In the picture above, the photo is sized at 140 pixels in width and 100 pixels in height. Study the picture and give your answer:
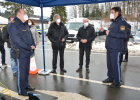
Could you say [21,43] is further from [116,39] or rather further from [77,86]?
[116,39]

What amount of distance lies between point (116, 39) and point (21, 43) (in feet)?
8.15

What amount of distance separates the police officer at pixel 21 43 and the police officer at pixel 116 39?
2.16 meters

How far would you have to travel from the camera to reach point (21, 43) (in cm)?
423

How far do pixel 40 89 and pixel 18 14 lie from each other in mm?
2159

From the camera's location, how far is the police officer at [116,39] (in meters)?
4.75

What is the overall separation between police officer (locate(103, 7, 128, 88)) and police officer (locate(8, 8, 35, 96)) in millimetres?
2165

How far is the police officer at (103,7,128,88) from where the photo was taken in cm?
475

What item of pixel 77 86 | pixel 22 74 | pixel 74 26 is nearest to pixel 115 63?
pixel 77 86

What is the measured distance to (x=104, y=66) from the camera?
25.2 feet

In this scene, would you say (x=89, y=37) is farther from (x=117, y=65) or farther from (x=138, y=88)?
(x=138, y=88)

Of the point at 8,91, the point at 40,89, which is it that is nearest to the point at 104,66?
the point at 40,89

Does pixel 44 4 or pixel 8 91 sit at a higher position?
pixel 44 4

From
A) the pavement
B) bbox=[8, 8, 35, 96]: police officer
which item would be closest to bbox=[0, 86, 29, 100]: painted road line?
the pavement

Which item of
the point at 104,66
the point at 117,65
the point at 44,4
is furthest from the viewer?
the point at 104,66
